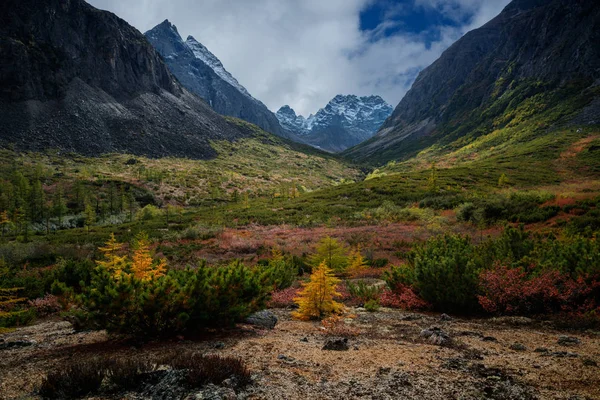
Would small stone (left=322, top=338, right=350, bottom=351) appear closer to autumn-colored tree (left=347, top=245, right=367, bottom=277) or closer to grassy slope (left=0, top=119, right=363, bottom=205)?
autumn-colored tree (left=347, top=245, right=367, bottom=277)

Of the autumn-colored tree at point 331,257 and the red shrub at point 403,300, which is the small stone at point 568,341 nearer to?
the red shrub at point 403,300

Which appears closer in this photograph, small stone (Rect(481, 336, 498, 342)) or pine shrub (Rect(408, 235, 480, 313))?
small stone (Rect(481, 336, 498, 342))

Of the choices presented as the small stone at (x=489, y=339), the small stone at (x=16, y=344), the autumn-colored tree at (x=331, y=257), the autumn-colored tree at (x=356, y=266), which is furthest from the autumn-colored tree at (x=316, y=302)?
the autumn-colored tree at (x=356, y=266)

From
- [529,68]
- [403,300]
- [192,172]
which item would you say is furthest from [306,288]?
[529,68]

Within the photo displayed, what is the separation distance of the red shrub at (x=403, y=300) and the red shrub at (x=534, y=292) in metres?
1.81

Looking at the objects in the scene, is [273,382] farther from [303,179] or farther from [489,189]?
[303,179]

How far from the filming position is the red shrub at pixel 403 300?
9.00m

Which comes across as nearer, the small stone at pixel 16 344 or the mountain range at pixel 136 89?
the small stone at pixel 16 344

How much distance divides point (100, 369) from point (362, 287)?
8.33m

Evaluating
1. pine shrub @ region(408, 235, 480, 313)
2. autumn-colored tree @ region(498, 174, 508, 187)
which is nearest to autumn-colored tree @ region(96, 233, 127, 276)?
pine shrub @ region(408, 235, 480, 313)

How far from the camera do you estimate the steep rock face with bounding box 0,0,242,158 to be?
86.6 m

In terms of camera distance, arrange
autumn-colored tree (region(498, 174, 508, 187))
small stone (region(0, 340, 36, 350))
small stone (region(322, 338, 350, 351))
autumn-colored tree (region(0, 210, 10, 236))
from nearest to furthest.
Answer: small stone (region(322, 338, 350, 351)), small stone (region(0, 340, 36, 350)), autumn-colored tree (region(0, 210, 10, 236)), autumn-colored tree (region(498, 174, 508, 187))

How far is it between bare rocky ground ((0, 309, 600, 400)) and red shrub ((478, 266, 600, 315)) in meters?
0.55

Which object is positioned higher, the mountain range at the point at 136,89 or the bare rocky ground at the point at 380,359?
the mountain range at the point at 136,89
